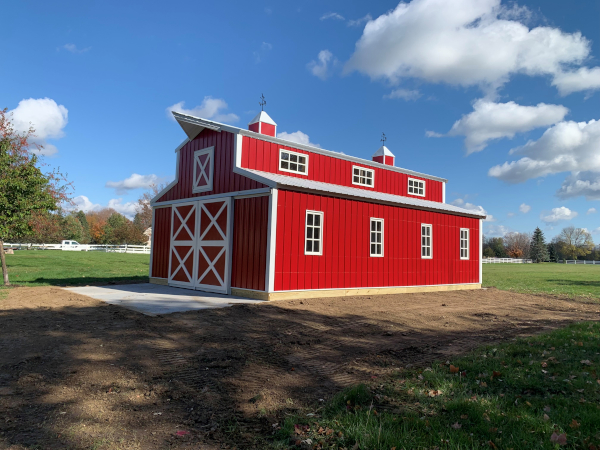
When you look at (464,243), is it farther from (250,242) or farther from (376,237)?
(250,242)

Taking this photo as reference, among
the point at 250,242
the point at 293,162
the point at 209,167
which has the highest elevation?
the point at 293,162

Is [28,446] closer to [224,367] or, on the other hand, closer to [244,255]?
[224,367]

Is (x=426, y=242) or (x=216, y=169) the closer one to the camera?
(x=216, y=169)

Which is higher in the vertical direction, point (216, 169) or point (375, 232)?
point (216, 169)

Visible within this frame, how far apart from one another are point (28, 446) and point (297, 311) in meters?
7.37

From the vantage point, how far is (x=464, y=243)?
19.3 m

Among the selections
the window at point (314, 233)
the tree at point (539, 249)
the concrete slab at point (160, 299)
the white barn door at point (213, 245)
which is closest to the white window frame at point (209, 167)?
the white barn door at point (213, 245)

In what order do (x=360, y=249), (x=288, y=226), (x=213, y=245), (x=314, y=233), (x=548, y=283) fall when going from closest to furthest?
(x=288, y=226) → (x=314, y=233) → (x=213, y=245) → (x=360, y=249) → (x=548, y=283)

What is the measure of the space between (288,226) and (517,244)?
9948 cm

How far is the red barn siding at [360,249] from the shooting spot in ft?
41.5

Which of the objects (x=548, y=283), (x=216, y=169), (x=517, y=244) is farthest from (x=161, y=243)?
(x=517, y=244)

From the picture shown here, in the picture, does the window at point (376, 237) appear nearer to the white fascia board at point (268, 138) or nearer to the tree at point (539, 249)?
the white fascia board at point (268, 138)

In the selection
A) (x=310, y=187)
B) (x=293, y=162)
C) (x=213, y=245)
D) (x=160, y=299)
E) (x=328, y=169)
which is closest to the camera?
(x=160, y=299)

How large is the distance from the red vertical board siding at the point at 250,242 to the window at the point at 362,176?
661 centimetres
